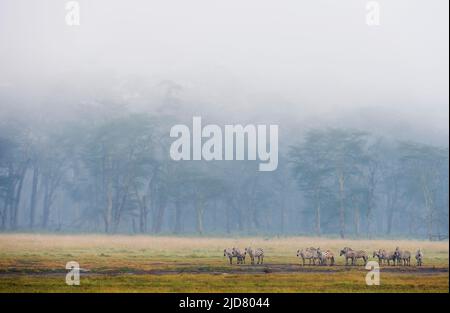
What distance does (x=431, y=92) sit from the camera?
435ft

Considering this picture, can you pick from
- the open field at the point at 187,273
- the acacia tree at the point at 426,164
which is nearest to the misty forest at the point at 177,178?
the acacia tree at the point at 426,164

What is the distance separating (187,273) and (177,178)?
4712cm

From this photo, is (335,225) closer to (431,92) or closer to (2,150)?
(2,150)

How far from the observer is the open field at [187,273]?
97.3 ft

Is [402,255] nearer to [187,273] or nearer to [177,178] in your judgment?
[187,273]

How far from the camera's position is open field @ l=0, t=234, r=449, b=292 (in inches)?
1168

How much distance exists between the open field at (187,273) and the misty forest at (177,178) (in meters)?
26.3

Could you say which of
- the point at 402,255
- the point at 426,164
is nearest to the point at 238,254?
the point at 402,255

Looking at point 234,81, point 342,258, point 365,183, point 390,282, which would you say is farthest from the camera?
point 234,81

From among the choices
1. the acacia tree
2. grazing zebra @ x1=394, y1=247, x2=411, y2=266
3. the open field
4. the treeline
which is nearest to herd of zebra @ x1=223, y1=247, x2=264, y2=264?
the open field

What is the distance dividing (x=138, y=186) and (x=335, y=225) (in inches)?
1125
